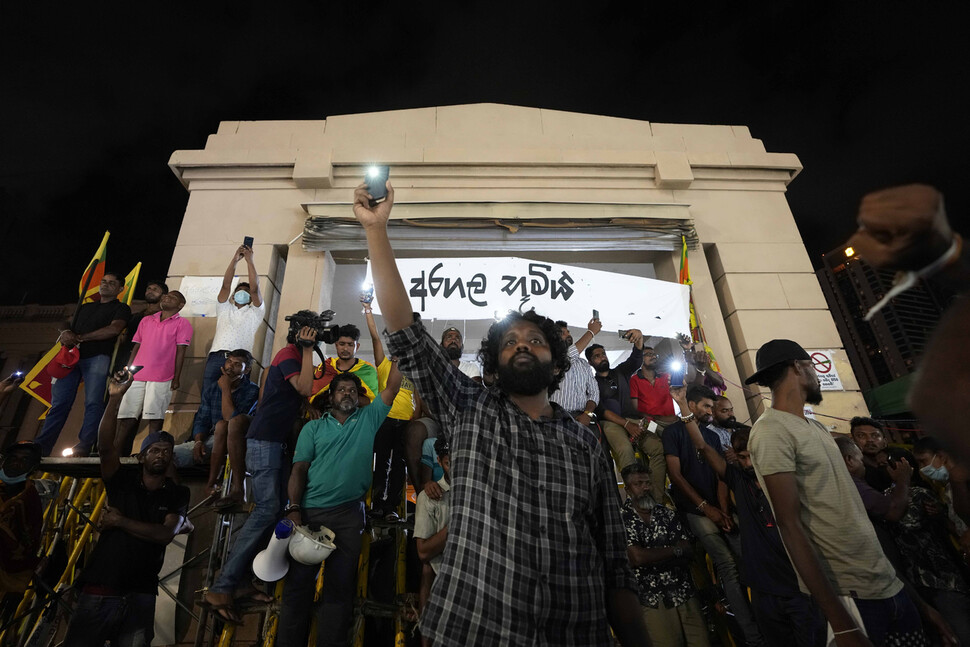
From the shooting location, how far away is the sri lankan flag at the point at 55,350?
5375mm

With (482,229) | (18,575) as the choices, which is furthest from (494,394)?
(482,229)

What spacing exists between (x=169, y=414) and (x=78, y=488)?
3.63ft

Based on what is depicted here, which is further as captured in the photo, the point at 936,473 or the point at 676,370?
the point at 676,370

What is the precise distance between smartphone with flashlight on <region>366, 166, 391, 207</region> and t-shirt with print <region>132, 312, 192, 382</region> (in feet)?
15.1

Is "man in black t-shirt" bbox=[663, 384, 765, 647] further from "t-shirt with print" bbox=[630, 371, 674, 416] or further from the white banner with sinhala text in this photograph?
the white banner with sinhala text

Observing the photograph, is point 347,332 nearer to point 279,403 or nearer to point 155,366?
point 279,403

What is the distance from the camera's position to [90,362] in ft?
16.8

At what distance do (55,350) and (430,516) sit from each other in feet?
16.2

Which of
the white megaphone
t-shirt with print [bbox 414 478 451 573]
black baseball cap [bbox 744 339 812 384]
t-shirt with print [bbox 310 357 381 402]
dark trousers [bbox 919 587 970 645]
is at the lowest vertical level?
dark trousers [bbox 919 587 970 645]

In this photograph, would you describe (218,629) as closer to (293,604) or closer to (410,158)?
(293,604)

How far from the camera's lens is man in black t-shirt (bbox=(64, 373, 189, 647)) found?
10.7ft

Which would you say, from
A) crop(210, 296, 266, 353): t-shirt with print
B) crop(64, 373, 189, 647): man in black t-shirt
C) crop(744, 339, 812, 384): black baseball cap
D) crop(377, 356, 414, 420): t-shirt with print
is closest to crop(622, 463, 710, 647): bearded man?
crop(744, 339, 812, 384): black baseball cap

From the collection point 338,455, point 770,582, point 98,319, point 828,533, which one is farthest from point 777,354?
point 98,319

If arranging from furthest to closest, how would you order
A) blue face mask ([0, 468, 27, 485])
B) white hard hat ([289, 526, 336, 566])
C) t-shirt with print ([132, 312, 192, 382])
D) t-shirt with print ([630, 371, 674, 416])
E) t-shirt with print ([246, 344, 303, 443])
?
t-shirt with print ([630, 371, 674, 416]) → t-shirt with print ([132, 312, 192, 382]) → t-shirt with print ([246, 344, 303, 443]) → blue face mask ([0, 468, 27, 485]) → white hard hat ([289, 526, 336, 566])
